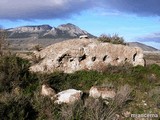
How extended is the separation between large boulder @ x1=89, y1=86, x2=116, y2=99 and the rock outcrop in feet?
13.1

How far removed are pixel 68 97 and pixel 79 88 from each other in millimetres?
3143

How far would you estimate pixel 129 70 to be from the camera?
23141 mm

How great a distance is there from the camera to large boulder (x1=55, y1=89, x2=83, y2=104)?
17125mm

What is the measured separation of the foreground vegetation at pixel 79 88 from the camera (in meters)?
15.6

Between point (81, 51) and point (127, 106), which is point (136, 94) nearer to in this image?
point (127, 106)

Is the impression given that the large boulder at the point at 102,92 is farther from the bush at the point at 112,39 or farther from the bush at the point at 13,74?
the bush at the point at 112,39

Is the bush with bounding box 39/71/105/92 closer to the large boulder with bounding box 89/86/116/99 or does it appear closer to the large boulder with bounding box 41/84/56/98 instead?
the large boulder with bounding box 41/84/56/98

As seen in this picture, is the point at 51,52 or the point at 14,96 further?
the point at 51,52

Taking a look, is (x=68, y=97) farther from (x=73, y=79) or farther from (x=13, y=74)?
(x=73, y=79)

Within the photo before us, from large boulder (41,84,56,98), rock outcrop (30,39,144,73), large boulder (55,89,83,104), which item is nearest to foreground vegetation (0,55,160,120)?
large boulder (41,84,56,98)

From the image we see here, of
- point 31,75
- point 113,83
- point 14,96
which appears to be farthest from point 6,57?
point 113,83

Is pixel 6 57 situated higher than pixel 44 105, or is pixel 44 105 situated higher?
pixel 6 57

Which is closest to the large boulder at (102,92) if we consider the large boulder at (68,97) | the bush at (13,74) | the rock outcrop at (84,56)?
the large boulder at (68,97)

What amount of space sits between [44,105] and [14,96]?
139cm
